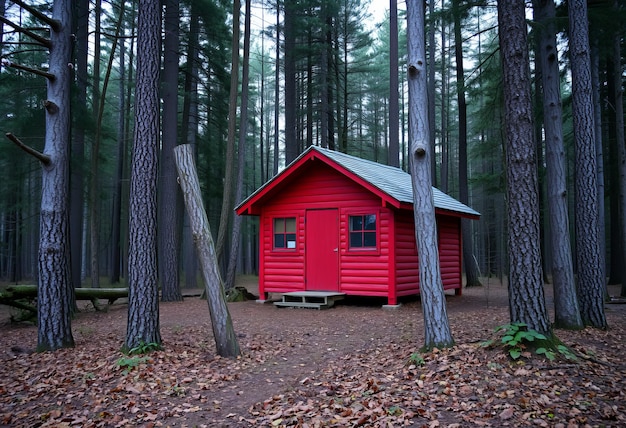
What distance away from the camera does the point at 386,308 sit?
1221cm

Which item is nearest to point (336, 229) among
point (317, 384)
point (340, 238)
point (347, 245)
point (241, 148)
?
point (340, 238)

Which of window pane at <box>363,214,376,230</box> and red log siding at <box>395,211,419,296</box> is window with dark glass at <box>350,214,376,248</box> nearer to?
window pane at <box>363,214,376,230</box>

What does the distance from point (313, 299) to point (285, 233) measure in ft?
7.72

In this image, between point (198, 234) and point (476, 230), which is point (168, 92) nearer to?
point (198, 234)

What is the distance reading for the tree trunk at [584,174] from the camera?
8086 millimetres

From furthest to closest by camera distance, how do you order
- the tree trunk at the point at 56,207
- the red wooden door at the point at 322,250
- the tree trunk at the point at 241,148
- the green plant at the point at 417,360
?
the tree trunk at the point at 241,148
the red wooden door at the point at 322,250
the tree trunk at the point at 56,207
the green plant at the point at 417,360

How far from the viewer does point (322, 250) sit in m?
13.5

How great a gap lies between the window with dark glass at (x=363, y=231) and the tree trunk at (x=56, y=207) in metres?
7.84

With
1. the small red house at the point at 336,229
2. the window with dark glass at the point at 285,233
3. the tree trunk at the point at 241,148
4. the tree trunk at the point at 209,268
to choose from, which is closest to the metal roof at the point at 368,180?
the small red house at the point at 336,229

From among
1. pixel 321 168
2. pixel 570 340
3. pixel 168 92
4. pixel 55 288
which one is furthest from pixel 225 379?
pixel 168 92

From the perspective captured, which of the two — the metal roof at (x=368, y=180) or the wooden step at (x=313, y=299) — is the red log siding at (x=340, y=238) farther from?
the metal roof at (x=368, y=180)

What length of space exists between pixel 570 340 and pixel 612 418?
313 centimetres

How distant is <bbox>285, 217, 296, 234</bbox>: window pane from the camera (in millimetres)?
14195

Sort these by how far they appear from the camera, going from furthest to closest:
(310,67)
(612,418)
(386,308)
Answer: (310,67) → (386,308) → (612,418)
